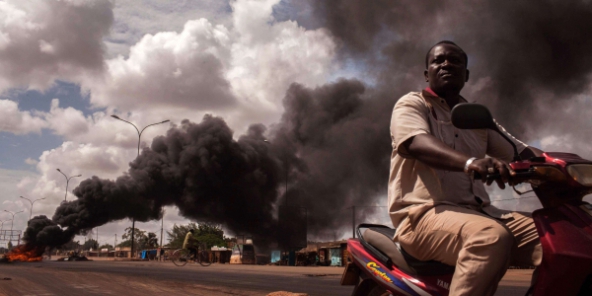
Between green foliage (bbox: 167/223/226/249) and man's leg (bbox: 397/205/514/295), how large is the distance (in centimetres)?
6671

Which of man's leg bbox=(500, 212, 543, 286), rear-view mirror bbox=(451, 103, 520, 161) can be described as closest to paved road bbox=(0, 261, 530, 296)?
man's leg bbox=(500, 212, 543, 286)

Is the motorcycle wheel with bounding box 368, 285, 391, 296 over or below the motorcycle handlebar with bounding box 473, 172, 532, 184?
below

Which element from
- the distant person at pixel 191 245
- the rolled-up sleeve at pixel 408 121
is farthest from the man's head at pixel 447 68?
the distant person at pixel 191 245

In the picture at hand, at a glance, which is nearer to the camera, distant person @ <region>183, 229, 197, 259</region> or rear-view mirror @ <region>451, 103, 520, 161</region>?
rear-view mirror @ <region>451, 103, 520, 161</region>

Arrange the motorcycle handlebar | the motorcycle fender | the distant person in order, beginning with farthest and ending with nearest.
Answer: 1. the distant person
2. the motorcycle fender
3. the motorcycle handlebar

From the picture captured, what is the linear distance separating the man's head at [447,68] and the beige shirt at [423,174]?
72 millimetres

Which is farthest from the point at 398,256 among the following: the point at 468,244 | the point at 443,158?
the point at 443,158

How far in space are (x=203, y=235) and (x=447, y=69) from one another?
7749 centimetres

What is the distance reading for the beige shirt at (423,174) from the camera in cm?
226

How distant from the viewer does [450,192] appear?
230 cm

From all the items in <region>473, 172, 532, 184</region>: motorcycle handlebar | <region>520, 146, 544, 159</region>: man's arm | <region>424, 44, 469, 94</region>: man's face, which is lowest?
<region>473, 172, 532, 184</region>: motorcycle handlebar

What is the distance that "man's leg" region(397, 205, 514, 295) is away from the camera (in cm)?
199

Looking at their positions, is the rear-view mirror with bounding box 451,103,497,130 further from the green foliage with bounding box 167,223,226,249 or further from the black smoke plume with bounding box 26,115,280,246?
the green foliage with bounding box 167,223,226,249

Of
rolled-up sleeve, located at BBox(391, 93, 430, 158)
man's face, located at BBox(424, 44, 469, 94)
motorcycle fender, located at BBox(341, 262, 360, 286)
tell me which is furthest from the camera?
motorcycle fender, located at BBox(341, 262, 360, 286)
